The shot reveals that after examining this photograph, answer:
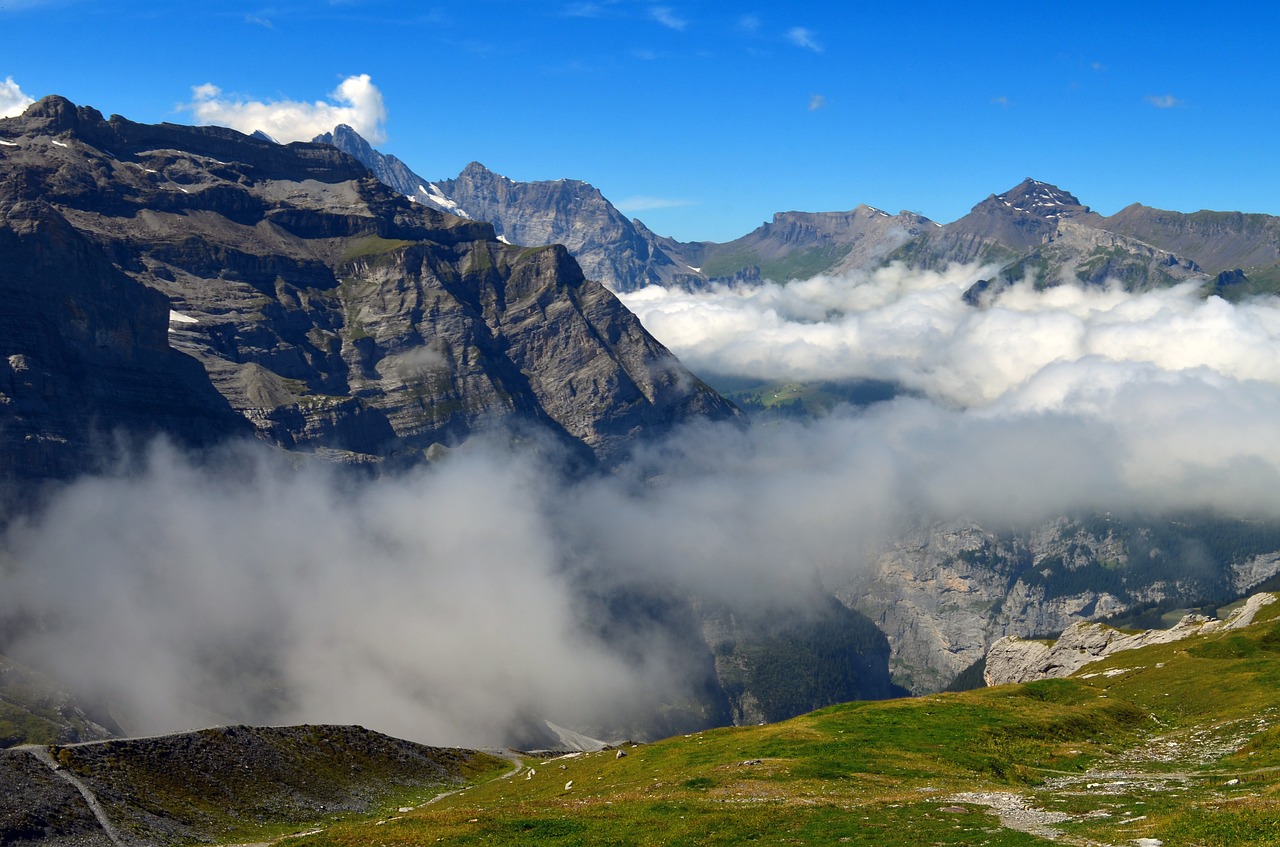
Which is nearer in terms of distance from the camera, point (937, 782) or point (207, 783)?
point (937, 782)

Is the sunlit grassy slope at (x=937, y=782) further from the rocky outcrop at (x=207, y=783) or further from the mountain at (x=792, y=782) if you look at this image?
the rocky outcrop at (x=207, y=783)

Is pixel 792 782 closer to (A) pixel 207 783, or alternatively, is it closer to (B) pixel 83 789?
(A) pixel 207 783

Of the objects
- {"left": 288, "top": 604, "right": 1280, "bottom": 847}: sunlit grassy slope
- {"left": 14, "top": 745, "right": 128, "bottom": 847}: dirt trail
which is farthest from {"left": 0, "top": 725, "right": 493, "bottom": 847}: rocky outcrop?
{"left": 288, "top": 604, "right": 1280, "bottom": 847}: sunlit grassy slope

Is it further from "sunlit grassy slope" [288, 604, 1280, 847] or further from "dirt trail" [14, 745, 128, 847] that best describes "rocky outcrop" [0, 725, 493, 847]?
"sunlit grassy slope" [288, 604, 1280, 847]

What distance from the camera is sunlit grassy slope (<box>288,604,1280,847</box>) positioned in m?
54.7

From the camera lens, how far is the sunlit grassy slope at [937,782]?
5466 centimetres

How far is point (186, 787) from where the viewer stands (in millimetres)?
97812

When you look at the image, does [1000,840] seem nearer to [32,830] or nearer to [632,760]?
[632,760]

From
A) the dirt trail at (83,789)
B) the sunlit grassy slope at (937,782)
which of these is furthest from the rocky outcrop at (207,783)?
the sunlit grassy slope at (937,782)

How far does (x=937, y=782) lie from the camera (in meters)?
72.8

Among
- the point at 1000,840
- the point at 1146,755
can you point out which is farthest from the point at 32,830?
the point at 1146,755

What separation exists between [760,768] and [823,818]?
2012cm

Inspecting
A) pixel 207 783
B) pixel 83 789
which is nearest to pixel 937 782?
pixel 207 783

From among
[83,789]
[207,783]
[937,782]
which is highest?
[83,789]
